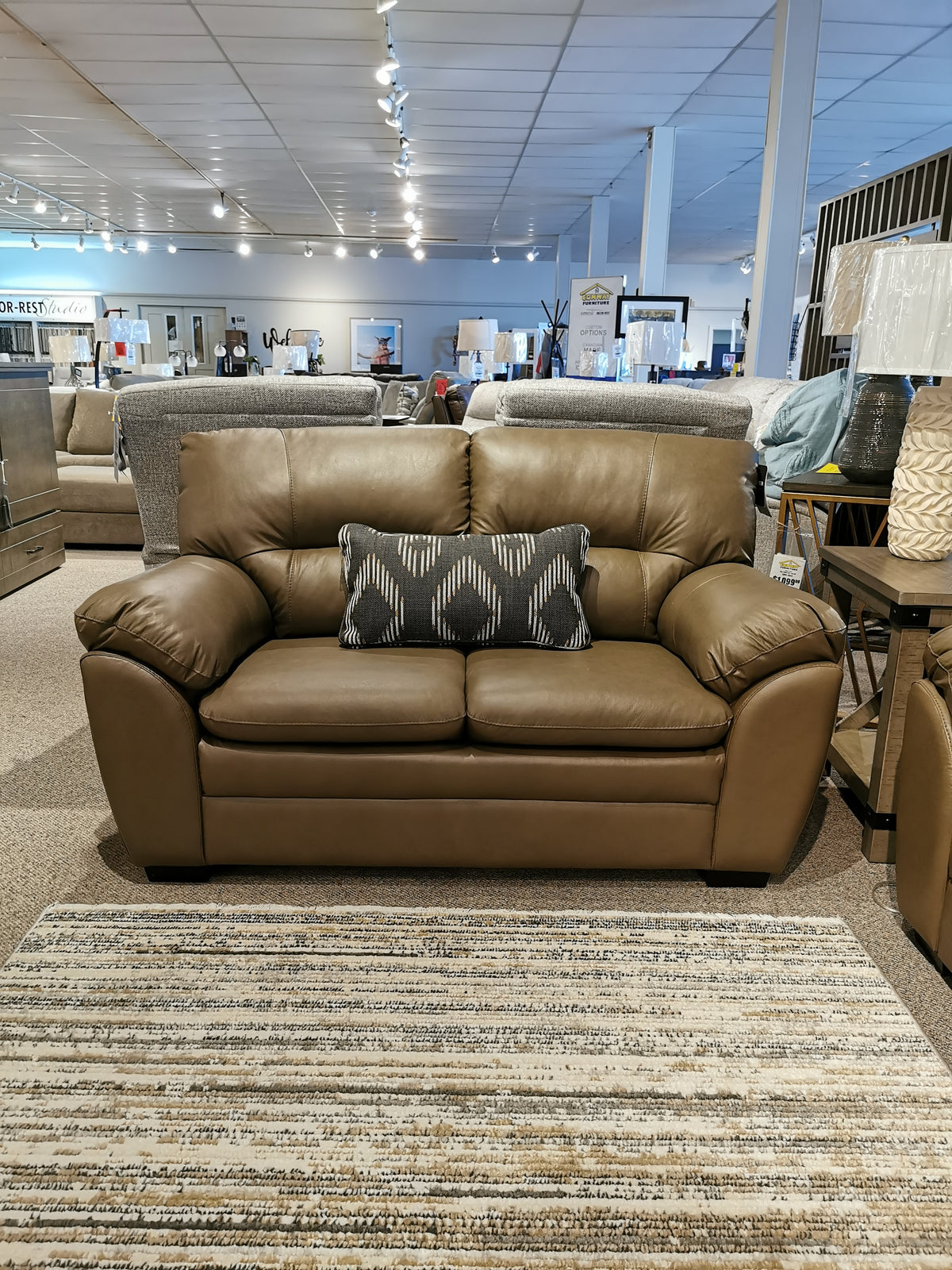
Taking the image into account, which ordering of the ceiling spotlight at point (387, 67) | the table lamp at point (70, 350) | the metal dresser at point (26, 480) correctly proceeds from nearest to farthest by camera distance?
the metal dresser at point (26, 480) → the ceiling spotlight at point (387, 67) → the table lamp at point (70, 350)

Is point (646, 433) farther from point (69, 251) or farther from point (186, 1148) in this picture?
point (69, 251)

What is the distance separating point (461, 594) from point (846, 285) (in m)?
1.83

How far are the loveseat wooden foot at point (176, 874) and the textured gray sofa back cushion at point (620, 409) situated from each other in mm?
1534

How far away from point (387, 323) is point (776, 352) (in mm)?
11789

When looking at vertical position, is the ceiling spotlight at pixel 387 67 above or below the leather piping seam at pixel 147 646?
above

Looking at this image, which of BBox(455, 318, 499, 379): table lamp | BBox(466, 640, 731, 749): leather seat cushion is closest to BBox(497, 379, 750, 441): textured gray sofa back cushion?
BBox(466, 640, 731, 749): leather seat cushion

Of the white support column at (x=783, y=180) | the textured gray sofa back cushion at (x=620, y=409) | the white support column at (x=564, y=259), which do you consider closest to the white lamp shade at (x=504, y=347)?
the white support column at (x=783, y=180)

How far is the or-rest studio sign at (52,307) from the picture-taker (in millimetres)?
16594

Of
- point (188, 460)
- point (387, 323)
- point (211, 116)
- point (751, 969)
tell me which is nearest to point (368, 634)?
point (188, 460)

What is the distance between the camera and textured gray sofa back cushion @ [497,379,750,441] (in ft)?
9.25

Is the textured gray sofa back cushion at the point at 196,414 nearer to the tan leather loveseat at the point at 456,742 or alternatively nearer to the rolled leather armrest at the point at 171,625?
the rolled leather armrest at the point at 171,625

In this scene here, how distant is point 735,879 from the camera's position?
7.09 feet

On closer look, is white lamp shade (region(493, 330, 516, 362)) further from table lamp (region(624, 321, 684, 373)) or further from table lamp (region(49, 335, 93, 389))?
table lamp (region(49, 335, 93, 389))

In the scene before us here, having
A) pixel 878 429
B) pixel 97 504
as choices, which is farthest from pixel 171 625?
pixel 97 504
